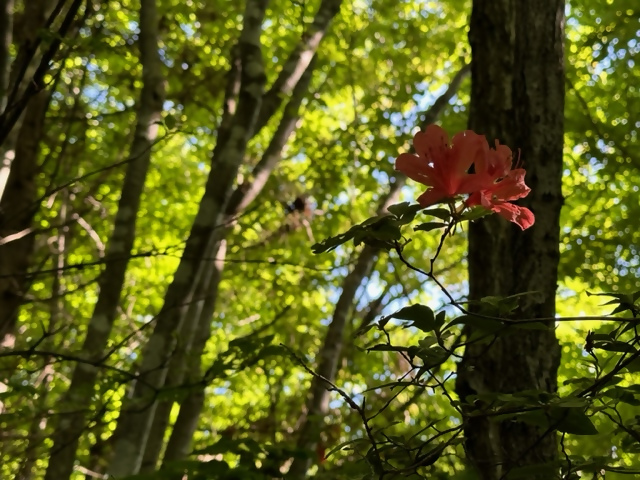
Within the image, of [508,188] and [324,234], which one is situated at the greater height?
[324,234]

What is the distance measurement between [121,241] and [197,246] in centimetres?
63

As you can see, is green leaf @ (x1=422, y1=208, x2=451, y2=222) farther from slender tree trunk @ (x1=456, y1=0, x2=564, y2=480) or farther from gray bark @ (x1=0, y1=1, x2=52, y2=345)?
gray bark @ (x1=0, y1=1, x2=52, y2=345)

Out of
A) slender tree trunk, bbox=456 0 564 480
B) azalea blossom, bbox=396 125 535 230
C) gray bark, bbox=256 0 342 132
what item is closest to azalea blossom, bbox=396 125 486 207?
azalea blossom, bbox=396 125 535 230

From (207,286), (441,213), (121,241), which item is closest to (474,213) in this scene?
(441,213)

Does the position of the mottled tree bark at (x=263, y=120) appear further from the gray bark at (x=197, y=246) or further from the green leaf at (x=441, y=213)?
the green leaf at (x=441, y=213)

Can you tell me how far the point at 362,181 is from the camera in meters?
6.24

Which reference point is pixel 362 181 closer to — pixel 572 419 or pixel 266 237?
pixel 266 237

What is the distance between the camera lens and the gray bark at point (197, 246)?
105 inches

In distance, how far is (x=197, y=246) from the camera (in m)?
2.88

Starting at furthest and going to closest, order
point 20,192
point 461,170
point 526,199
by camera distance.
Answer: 1. point 20,192
2. point 526,199
3. point 461,170

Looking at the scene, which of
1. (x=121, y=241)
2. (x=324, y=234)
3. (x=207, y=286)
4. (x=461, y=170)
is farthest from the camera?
(x=324, y=234)

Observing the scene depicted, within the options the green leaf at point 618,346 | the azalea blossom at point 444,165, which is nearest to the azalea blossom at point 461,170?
the azalea blossom at point 444,165

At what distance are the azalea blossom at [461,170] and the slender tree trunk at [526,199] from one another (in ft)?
2.83

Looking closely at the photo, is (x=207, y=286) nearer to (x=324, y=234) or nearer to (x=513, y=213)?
(x=324, y=234)
